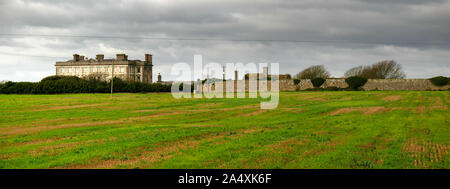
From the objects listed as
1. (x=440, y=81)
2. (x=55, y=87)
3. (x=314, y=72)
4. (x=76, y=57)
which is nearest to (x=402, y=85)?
(x=440, y=81)

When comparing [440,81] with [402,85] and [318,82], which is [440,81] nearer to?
[402,85]

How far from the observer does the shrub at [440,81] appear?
A: 235ft

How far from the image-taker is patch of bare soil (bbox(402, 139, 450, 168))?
11.2 metres

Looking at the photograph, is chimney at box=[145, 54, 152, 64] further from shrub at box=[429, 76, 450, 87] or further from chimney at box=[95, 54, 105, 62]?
shrub at box=[429, 76, 450, 87]

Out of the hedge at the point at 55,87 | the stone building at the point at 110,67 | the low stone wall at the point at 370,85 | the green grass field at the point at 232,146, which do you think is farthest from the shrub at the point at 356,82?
the stone building at the point at 110,67

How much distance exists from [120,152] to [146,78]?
113151mm

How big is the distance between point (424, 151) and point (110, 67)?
115197mm

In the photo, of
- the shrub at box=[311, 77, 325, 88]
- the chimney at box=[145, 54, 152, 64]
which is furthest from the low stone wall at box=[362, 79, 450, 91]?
the chimney at box=[145, 54, 152, 64]

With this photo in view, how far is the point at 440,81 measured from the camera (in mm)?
72000

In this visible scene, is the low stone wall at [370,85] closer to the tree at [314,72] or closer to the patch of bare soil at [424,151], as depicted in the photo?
the tree at [314,72]
